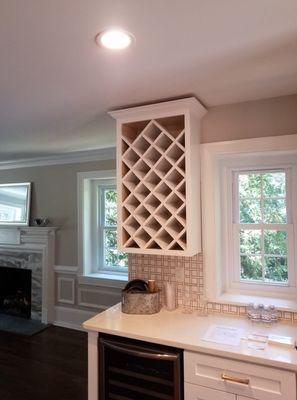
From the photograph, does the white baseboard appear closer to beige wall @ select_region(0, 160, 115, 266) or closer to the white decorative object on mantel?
beige wall @ select_region(0, 160, 115, 266)

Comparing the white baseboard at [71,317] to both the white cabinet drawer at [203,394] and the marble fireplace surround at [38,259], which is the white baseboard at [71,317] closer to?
the marble fireplace surround at [38,259]

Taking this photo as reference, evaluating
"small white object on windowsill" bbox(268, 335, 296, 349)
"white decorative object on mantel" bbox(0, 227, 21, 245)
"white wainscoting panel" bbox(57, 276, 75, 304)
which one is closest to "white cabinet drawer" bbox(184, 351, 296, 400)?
"small white object on windowsill" bbox(268, 335, 296, 349)

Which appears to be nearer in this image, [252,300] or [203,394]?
[203,394]

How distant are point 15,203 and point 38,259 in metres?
0.95

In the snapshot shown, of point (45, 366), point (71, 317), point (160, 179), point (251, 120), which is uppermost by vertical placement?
point (251, 120)

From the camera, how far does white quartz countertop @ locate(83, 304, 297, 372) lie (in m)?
1.53

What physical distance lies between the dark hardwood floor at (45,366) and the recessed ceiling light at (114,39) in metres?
2.73

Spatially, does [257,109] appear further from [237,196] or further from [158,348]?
[158,348]

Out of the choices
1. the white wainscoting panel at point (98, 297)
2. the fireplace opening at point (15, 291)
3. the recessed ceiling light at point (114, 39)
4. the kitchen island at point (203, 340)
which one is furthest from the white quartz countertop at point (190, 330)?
the fireplace opening at point (15, 291)

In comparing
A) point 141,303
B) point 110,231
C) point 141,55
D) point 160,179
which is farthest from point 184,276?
point 110,231

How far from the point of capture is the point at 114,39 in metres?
1.29

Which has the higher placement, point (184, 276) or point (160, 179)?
point (160, 179)

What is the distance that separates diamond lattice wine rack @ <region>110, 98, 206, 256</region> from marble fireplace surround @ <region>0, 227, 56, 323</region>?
2.48 meters

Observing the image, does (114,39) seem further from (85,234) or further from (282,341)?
(85,234)
